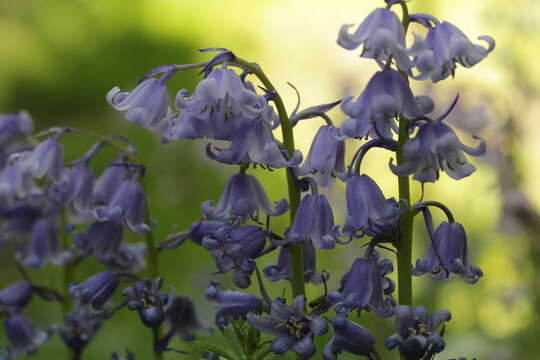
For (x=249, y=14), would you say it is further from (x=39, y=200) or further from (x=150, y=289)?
(x=150, y=289)

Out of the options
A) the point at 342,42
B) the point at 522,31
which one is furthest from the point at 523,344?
the point at 342,42

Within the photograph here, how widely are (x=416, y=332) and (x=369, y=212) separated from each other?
0.70 feet

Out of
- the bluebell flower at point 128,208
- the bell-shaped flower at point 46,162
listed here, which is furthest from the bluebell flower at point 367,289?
the bell-shaped flower at point 46,162

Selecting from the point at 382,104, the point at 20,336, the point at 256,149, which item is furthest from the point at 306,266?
the point at 20,336

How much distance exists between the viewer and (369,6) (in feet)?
21.5

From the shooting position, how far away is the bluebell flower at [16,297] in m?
2.16

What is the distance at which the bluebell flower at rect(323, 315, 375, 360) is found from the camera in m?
1.36

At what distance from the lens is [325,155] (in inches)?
58.8

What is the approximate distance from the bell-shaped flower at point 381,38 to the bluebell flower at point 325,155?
0.57 ft

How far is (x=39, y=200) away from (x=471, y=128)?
173cm

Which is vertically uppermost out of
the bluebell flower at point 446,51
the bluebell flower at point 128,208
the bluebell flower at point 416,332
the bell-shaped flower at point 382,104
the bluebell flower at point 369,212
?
the bluebell flower at point 446,51

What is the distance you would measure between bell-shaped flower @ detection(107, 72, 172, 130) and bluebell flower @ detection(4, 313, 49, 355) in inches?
32.2

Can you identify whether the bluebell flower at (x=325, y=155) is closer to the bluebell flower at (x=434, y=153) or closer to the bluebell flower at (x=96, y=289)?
the bluebell flower at (x=434, y=153)

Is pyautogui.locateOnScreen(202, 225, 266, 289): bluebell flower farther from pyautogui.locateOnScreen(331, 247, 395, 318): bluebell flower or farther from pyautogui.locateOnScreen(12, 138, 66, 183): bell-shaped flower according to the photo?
pyautogui.locateOnScreen(12, 138, 66, 183): bell-shaped flower
